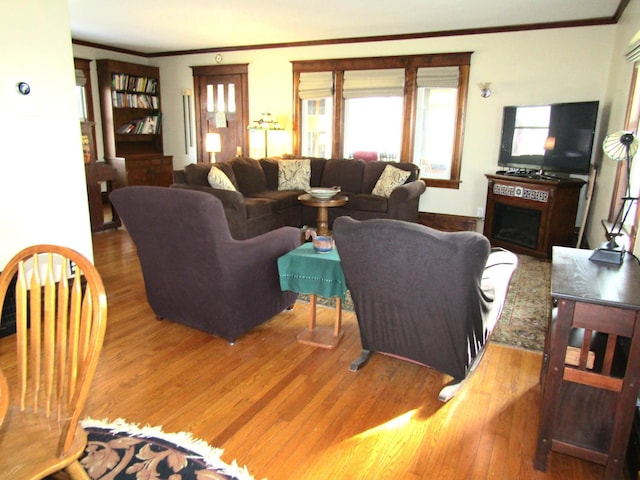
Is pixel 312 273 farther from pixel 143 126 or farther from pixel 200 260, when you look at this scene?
A: pixel 143 126

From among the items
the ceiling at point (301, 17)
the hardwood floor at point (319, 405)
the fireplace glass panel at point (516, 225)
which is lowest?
the hardwood floor at point (319, 405)

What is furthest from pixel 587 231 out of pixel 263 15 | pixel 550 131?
pixel 263 15

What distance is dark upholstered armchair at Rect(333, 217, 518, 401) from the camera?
191cm

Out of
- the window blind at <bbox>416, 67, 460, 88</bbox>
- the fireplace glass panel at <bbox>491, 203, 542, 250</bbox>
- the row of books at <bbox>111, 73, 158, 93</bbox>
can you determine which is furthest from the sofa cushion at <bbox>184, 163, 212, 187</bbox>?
the fireplace glass panel at <bbox>491, 203, 542, 250</bbox>

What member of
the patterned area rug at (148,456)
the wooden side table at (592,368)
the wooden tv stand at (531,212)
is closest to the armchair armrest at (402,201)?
the wooden tv stand at (531,212)

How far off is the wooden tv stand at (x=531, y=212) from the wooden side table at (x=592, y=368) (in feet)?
9.51

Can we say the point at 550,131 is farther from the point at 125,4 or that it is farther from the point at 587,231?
the point at 125,4

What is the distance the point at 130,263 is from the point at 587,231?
16.2 feet

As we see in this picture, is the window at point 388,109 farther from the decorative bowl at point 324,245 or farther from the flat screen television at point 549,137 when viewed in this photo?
the decorative bowl at point 324,245

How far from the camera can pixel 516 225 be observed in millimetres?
5227

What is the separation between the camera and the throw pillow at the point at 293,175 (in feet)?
20.2

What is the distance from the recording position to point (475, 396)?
→ 238cm

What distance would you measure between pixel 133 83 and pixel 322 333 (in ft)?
21.3

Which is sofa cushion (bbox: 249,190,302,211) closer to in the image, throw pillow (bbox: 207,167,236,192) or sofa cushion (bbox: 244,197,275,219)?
sofa cushion (bbox: 244,197,275,219)
